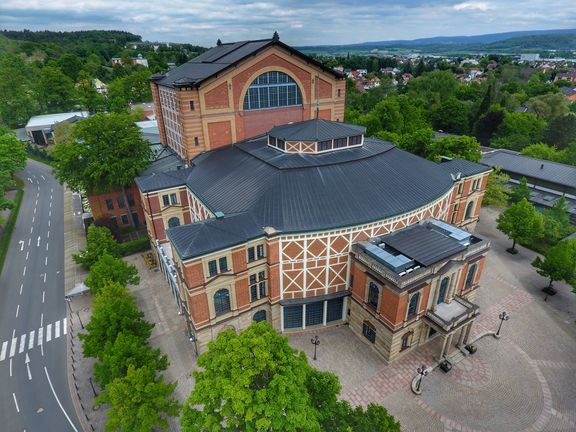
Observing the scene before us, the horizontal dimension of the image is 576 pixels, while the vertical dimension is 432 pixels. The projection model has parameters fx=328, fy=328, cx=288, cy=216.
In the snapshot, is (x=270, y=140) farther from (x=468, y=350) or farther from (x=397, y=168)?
(x=468, y=350)

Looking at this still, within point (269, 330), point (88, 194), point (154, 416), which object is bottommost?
point (154, 416)

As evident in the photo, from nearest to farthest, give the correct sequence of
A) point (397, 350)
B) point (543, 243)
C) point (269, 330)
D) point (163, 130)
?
point (269, 330), point (397, 350), point (543, 243), point (163, 130)

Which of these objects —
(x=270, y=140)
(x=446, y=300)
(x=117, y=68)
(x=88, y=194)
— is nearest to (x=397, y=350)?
(x=446, y=300)

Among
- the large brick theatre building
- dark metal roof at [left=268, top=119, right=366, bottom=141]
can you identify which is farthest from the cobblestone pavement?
dark metal roof at [left=268, top=119, right=366, bottom=141]

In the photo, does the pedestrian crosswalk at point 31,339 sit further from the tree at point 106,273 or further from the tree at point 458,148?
the tree at point 458,148

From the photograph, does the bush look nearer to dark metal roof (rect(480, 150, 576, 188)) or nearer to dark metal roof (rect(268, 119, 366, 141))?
dark metal roof (rect(268, 119, 366, 141))

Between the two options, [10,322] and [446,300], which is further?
[10,322]

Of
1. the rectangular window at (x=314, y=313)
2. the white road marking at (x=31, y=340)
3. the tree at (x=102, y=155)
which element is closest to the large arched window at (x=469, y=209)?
the rectangular window at (x=314, y=313)

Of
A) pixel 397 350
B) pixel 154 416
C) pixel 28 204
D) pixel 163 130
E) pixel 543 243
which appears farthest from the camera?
pixel 28 204
